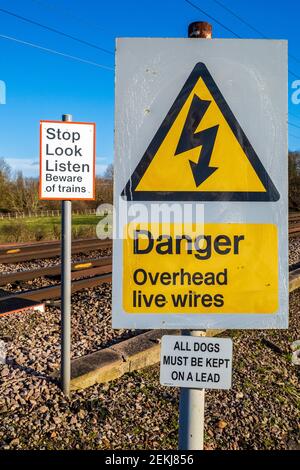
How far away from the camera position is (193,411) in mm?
1569

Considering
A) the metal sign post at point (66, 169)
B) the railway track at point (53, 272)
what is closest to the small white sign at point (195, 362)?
the metal sign post at point (66, 169)

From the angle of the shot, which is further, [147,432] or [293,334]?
[293,334]

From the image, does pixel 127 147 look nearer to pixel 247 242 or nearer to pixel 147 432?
pixel 247 242

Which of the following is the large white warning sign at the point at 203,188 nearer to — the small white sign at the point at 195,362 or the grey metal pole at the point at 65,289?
the small white sign at the point at 195,362

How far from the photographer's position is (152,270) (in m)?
1.55

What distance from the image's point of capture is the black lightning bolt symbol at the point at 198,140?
1.52 m

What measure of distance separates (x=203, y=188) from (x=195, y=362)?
0.65 m

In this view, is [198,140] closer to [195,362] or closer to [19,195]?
[195,362]

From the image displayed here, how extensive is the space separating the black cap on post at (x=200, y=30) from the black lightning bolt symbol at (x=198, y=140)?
24cm

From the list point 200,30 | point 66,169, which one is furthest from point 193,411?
point 66,169

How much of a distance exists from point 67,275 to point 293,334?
369 centimetres

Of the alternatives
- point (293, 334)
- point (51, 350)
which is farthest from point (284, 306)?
point (293, 334)

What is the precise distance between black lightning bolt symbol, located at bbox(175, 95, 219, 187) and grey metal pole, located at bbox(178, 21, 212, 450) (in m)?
0.26
